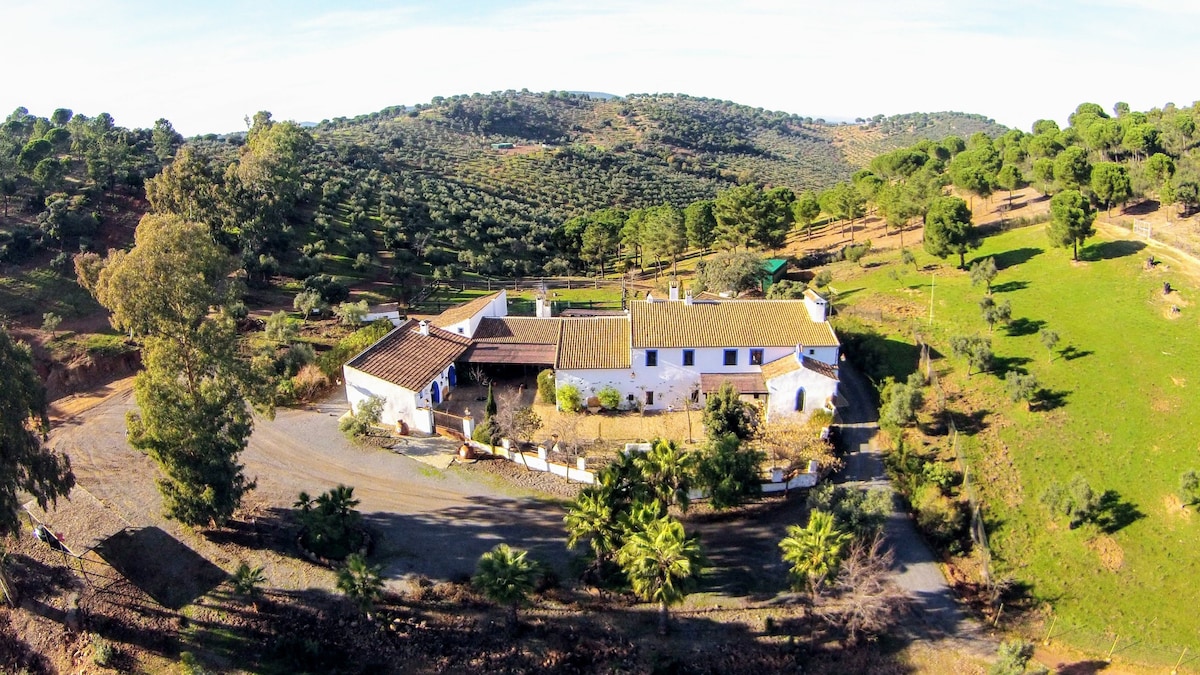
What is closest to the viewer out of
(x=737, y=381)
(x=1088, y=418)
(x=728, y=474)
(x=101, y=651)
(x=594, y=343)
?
(x=101, y=651)

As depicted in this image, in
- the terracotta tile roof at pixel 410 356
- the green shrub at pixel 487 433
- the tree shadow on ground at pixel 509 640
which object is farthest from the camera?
the terracotta tile roof at pixel 410 356

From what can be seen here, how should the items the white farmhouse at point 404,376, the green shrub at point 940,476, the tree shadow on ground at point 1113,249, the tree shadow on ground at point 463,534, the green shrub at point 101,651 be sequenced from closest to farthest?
the green shrub at point 101,651
the tree shadow on ground at point 463,534
the green shrub at point 940,476
the white farmhouse at point 404,376
the tree shadow on ground at point 1113,249

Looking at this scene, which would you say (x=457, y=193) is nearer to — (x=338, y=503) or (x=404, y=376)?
(x=404, y=376)

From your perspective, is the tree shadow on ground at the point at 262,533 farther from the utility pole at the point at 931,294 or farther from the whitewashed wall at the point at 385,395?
the utility pole at the point at 931,294

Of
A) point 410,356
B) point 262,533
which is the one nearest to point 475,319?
point 410,356

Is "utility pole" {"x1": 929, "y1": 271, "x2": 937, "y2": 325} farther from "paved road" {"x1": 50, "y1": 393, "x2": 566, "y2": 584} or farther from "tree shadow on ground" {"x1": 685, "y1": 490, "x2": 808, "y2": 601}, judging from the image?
"paved road" {"x1": 50, "y1": 393, "x2": 566, "y2": 584}

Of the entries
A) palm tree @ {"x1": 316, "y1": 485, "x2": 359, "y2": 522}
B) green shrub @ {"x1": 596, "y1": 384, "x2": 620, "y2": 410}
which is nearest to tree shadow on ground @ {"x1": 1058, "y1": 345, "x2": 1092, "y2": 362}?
green shrub @ {"x1": 596, "y1": 384, "x2": 620, "y2": 410}

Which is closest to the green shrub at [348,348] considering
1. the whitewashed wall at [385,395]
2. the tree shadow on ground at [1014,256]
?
the whitewashed wall at [385,395]
